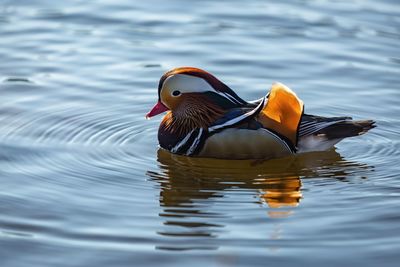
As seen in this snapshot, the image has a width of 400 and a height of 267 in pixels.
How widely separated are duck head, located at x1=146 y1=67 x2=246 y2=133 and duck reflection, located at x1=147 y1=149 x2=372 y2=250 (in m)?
0.42

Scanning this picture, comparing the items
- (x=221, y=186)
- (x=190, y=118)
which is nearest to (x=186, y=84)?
(x=190, y=118)

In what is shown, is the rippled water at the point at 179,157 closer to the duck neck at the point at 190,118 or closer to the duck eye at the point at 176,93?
the duck neck at the point at 190,118

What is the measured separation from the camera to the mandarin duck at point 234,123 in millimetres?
9625

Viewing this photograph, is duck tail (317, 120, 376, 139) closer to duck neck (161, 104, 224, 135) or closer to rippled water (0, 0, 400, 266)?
rippled water (0, 0, 400, 266)

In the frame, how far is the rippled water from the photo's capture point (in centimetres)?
780

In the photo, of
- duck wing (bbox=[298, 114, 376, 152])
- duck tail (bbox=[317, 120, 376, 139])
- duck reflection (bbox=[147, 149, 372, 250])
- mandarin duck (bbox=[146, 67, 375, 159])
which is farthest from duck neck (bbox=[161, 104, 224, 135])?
duck tail (bbox=[317, 120, 376, 139])

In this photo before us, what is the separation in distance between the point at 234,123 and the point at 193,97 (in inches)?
25.0

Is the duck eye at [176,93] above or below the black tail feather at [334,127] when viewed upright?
above

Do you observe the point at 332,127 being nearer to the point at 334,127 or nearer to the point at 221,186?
the point at 334,127

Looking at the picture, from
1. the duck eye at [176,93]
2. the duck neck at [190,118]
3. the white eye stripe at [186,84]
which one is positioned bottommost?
the duck neck at [190,118]

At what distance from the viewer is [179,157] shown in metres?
9.94

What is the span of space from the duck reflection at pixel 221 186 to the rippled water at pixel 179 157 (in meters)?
0.02

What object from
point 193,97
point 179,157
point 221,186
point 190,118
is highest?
point 193,97

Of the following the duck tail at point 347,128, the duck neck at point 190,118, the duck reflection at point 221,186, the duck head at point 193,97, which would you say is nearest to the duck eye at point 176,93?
the duck head at point 193,97
